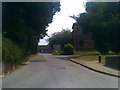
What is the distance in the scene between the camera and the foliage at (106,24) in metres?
23.5

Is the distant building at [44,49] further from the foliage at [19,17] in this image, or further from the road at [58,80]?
the road at [58,80]

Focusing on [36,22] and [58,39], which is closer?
[36,22]

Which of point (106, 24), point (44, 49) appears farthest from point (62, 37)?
point (106, 24)

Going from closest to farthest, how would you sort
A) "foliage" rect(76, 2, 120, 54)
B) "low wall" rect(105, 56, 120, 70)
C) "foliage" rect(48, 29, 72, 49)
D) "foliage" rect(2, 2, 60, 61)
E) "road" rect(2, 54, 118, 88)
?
"road" rect(2, 54, 118, 88) → "foliage" rect(76, 2, 120, 54) → "low wall" rect(105, 56, 120, 70) → "foliage" rect(2, 2, 60, 61) → "foliage" rect(48, 29, 72, 49)


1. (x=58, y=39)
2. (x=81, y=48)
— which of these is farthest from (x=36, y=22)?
(x=58, y=39)

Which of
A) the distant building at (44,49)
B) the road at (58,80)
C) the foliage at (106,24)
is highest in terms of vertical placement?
the foliage at (106,24)

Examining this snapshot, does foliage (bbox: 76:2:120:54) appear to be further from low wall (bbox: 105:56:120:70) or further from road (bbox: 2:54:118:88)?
road (bbox: 2:54:118:88)

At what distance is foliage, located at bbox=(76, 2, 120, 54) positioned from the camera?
23516mm

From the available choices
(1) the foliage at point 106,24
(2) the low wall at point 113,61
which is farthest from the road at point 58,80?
(1) the foliage at point 106,24

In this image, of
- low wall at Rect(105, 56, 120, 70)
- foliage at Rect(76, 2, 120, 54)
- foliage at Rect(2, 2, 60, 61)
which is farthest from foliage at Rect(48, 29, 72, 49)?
low wall at Rect(105, 56, 120, 70)

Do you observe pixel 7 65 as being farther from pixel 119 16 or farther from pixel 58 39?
pixel 58 39

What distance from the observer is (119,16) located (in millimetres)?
22922

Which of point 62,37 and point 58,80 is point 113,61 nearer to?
point 58,80

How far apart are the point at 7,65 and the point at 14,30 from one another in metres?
6.90
